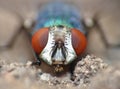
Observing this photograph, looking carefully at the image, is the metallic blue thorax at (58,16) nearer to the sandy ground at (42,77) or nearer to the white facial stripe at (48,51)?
the white facial stripe at (48,51)

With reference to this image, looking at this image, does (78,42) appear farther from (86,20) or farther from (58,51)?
(86,20)

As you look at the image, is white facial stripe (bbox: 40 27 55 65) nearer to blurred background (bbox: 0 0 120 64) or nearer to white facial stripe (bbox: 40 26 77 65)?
white facial stripe (bbox: 40 26 77 65)

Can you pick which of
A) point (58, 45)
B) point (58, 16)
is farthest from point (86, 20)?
point (58, 45)

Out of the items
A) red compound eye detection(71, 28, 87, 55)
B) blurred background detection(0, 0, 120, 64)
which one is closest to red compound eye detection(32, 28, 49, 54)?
red compound eye detection(71, 28, 87, 55)

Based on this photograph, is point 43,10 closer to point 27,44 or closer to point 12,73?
point 27,44

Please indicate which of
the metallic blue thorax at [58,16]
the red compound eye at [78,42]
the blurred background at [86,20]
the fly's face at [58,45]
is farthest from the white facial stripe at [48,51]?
the blurred background at [86,20]
